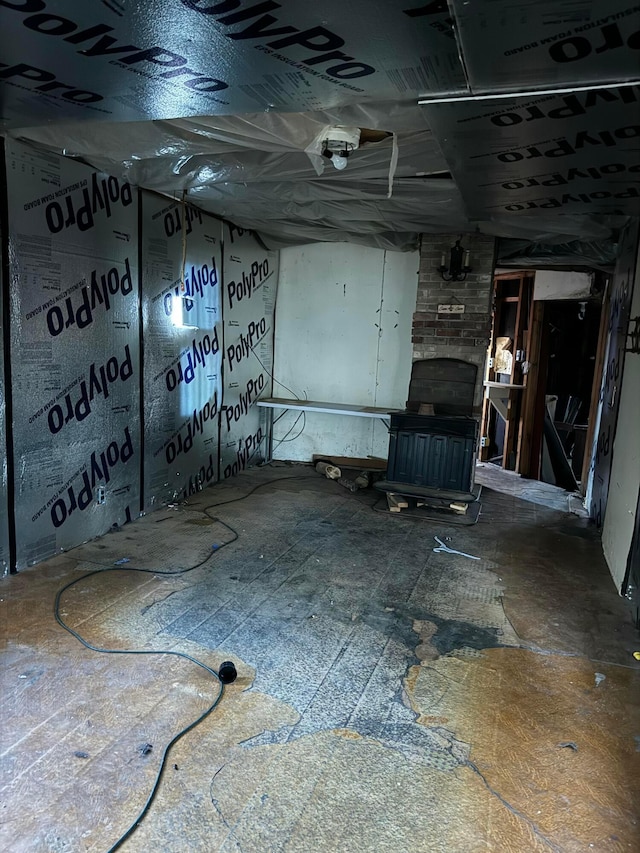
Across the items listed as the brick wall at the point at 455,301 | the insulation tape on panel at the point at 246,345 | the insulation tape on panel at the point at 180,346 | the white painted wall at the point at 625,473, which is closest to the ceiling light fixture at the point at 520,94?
the white painted wall at the point at 625,473

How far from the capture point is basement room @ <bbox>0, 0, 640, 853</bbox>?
65.4 inches

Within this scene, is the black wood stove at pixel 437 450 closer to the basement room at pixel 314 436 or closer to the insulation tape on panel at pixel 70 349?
the basement room at pixel 314 436

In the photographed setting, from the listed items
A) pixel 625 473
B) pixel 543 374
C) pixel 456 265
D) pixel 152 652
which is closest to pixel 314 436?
pixel 456 265

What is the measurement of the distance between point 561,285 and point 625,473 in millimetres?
3483

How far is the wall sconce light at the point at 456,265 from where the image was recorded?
16.1 ft

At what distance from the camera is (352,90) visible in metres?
2.00

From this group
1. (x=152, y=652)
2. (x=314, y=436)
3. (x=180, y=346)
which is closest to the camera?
(x=152, y=652)

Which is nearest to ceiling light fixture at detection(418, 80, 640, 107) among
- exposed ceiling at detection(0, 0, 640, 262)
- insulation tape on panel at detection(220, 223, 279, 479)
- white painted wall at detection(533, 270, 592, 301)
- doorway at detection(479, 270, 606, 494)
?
exposed ceiling at detection(0, 0, 640, 262)

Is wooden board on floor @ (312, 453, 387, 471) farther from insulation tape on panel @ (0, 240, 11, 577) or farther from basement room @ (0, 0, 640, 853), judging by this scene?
insulation tape on panel @ (0, 240, 11, 577)

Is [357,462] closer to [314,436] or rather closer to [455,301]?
[314,436]

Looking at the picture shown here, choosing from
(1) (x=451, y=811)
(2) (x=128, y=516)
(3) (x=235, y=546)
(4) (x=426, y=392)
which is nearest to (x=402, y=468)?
(4) (x=426, y=392)

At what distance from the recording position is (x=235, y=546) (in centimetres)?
368

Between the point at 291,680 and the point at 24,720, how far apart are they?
3.19ft

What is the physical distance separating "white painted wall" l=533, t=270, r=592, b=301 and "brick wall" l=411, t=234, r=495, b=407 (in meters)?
1.75
